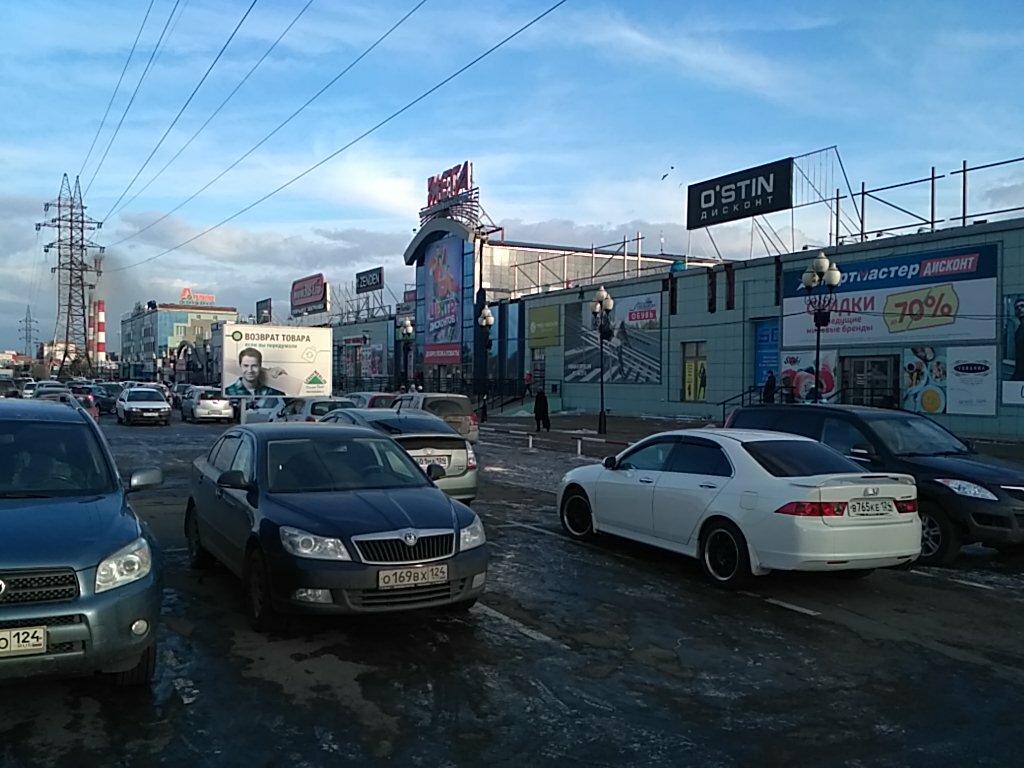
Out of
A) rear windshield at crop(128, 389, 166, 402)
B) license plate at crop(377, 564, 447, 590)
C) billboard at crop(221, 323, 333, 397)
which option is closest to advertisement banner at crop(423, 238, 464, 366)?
billboard at crop(221, 323, 333, 397)

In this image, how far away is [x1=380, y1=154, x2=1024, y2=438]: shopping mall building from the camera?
86.4 ft

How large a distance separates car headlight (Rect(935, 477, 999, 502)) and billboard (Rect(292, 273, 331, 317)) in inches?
3063

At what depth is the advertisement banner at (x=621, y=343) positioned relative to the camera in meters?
39.5

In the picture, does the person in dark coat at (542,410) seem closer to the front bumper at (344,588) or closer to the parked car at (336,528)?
the parked car at (336,528)

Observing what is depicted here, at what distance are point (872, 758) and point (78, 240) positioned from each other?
3984 inches

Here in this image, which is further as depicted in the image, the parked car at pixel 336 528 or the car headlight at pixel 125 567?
the parked car at pixel 336 528

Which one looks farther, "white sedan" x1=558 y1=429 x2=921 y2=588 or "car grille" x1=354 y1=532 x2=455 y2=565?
"white sedan" x1=558 y1=429 x2=921 y2=588

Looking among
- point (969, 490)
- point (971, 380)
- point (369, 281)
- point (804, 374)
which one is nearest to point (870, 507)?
point (969, 490)

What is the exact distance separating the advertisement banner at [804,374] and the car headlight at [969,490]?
2179 cm

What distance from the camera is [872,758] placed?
460cm

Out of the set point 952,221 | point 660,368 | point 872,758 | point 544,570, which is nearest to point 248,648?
point 544,570

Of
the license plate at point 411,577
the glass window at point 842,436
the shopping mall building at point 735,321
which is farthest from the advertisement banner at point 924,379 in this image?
the license plate at point 411,577

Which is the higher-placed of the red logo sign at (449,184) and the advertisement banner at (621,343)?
the red logo sign at (449,184)

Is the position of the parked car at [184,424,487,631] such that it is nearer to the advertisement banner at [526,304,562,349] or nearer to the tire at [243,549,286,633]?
the tire at [243,549,286,633]
